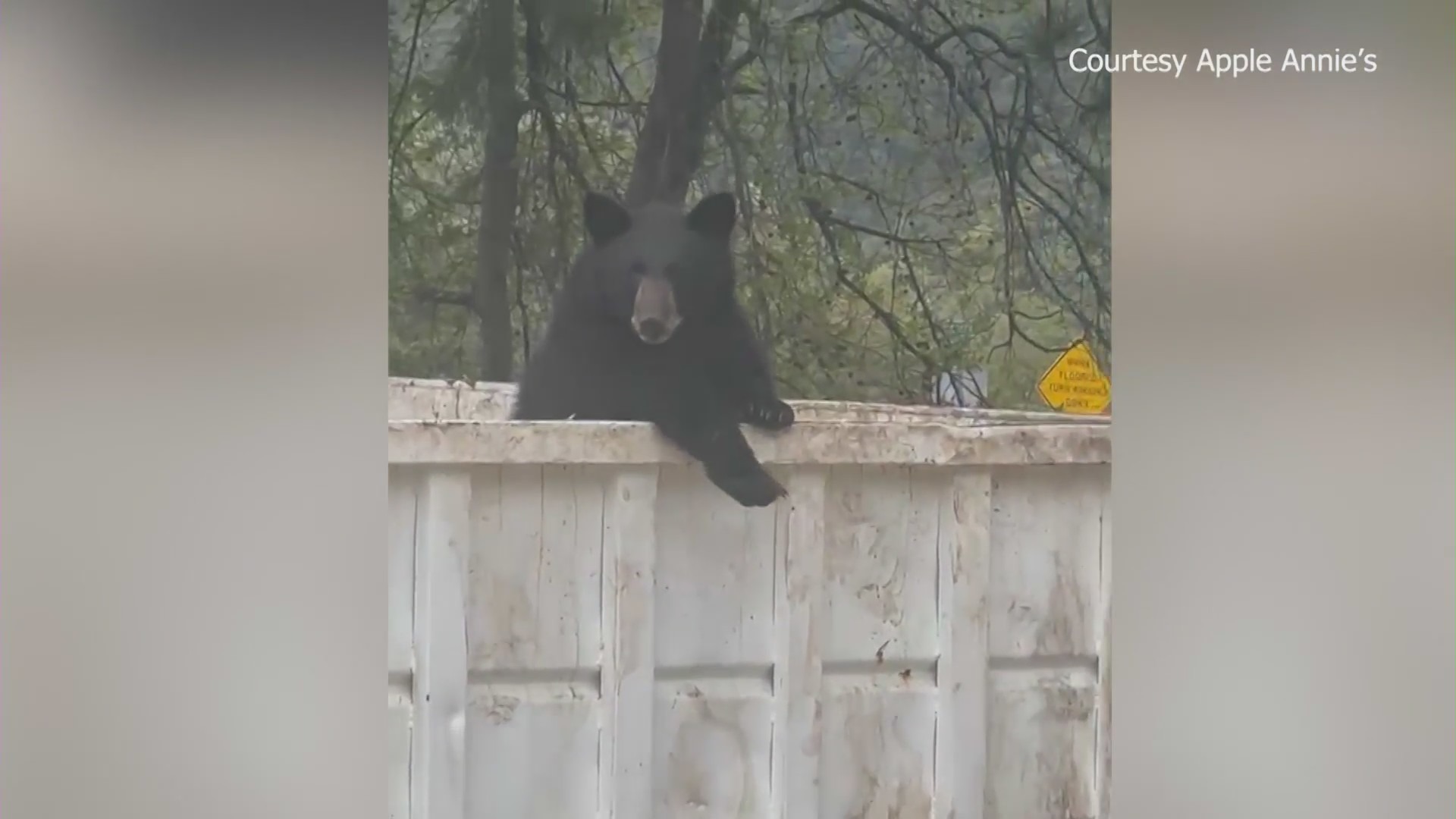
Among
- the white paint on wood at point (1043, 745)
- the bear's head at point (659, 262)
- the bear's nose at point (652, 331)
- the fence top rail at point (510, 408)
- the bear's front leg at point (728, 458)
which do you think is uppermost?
the bear's head at point (659, 262)

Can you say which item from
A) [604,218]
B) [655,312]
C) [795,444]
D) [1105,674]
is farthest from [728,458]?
[1105,674]

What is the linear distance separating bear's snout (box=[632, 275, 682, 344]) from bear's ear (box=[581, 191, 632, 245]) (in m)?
0.06

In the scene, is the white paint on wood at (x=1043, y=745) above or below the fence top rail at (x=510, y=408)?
below

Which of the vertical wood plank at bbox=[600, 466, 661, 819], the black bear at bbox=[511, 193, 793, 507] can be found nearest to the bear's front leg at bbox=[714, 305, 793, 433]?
the black bear at bbox=[511, 193, 793, 507]

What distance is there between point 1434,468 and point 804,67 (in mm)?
875

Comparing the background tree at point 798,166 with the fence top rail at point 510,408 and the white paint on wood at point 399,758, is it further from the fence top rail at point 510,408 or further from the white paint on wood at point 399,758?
the white paint on wood at point 399,758

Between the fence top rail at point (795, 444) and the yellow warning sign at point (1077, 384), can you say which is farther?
the yellow warning sign at point (1077, 384)

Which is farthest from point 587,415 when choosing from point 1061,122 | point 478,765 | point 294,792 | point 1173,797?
point 1173,797

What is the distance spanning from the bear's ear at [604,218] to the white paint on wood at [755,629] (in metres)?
0.21

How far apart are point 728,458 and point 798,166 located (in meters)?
0.33

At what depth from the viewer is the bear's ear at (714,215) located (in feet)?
3.78

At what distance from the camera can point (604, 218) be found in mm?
1137

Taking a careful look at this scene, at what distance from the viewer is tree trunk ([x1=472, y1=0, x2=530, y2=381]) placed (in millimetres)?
1121

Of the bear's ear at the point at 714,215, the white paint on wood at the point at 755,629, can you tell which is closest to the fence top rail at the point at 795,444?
the white paint on wood at the point at 755,629
